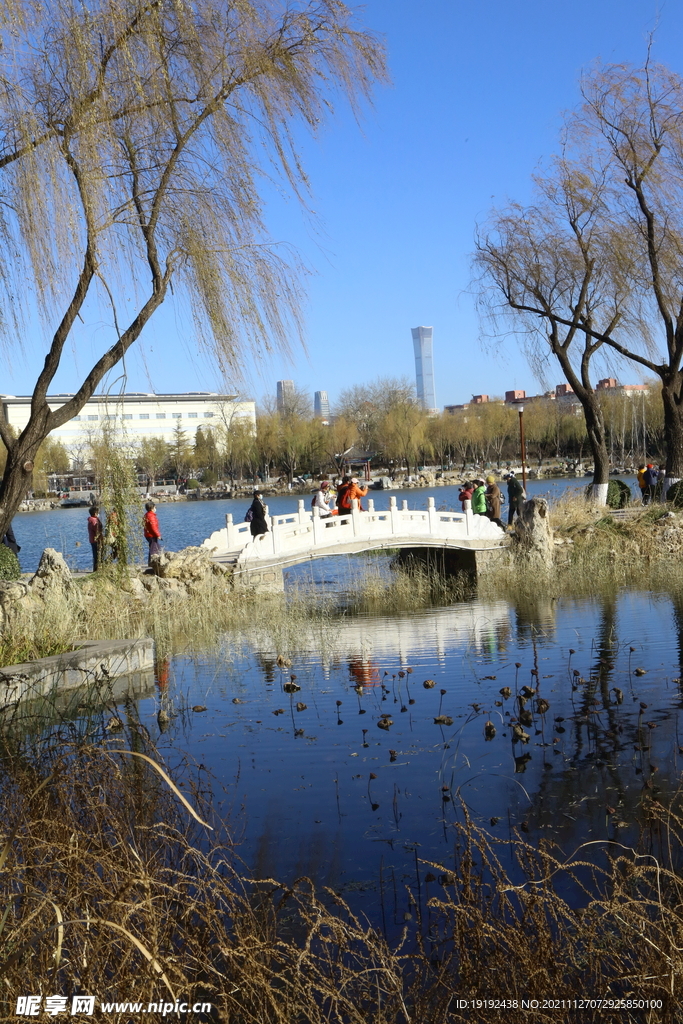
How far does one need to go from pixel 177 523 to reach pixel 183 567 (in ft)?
120

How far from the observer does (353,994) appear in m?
4.08

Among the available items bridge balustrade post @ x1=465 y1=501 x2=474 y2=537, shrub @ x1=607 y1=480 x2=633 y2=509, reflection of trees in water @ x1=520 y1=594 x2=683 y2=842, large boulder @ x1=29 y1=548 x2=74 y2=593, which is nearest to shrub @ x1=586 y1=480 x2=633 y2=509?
shrub @ x1=607 y1=480 x2=633 y2=509

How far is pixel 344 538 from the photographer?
66.2ft

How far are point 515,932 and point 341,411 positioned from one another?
97417 millimetres

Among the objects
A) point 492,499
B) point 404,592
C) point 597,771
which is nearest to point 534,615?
point 404,592

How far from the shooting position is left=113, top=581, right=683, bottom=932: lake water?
5.85m

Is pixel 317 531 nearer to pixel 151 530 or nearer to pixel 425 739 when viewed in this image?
pixel 151 530

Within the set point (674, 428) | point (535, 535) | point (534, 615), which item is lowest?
point (534, 615)

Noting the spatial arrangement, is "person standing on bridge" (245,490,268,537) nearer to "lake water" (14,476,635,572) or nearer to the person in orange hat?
"lake water" (14,476,635,572)

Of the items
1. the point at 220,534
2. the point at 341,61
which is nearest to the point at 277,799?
the point at 341,61

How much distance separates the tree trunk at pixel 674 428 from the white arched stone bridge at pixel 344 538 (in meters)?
4.72

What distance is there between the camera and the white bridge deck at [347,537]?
63.3 feet

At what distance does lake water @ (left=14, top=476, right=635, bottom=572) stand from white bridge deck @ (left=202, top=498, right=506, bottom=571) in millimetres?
3021

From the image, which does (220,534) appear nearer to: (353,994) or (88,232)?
(88,232)
